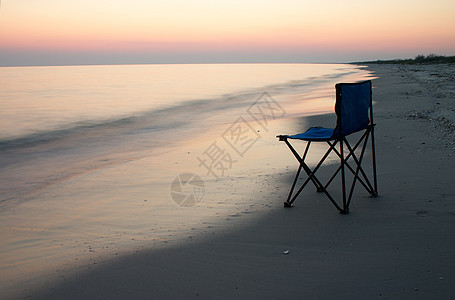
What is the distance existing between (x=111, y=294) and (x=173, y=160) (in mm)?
5174

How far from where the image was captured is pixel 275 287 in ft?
9.83

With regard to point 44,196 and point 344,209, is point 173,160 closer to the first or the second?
point 44,196

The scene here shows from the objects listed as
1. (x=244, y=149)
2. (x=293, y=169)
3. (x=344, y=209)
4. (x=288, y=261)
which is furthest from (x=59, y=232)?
(x=244, y=149)

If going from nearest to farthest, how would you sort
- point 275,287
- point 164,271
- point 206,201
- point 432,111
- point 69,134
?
point 275,287, point 164,271, point 206,201, point 432,111, point 69,134

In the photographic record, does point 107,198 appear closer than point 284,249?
No

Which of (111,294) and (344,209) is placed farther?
(344,209)
